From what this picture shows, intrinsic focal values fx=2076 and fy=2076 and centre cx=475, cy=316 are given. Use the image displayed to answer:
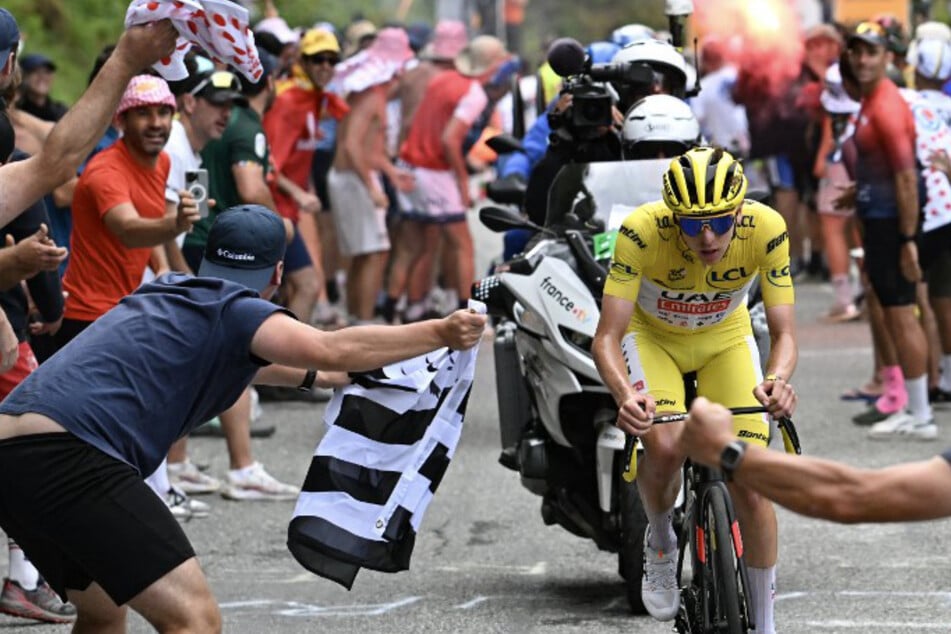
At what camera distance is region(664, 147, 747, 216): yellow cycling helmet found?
266 inches

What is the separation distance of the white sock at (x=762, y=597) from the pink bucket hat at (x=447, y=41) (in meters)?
11.0

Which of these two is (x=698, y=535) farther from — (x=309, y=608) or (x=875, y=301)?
(x=875, y=301)

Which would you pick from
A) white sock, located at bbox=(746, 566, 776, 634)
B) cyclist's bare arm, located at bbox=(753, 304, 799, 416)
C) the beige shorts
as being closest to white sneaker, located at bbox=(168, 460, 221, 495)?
cyclist's bare arm, located at bbox=(753, 304, 799, 416)

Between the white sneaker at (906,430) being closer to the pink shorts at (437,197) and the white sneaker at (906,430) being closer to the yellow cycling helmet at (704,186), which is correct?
the yellow cycling helmet at (704,186)

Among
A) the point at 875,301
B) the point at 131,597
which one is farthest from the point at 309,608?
the point at 875,301

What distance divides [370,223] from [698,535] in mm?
9851

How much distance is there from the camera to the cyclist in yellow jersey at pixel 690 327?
22.2 ft

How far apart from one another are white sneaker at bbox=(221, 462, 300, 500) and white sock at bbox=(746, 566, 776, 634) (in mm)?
4269

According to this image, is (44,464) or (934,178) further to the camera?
(934,178)

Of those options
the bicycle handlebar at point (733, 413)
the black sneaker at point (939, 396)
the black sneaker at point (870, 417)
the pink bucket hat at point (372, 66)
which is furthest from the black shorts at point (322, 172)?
the bicycle handlebar at point (733, 413)

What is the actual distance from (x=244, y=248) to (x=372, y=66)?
10.5 meters

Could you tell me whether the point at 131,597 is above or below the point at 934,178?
above

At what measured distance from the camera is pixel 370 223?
53.8 ft

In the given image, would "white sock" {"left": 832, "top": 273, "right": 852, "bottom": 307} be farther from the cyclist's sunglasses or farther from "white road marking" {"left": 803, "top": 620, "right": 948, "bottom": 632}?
the cyclist's sunglasses
